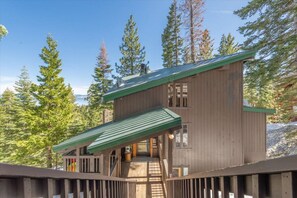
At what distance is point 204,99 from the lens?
392 inches

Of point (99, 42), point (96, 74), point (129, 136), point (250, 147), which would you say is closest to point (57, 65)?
point (96, 74)

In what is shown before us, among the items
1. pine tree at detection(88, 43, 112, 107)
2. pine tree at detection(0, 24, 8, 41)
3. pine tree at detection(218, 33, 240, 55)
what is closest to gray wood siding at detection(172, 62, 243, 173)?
pine tree at detection(0, 24, 8, 41)

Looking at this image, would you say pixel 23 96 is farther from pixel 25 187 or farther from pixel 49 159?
pixel 25 187

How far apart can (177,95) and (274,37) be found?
5.22m

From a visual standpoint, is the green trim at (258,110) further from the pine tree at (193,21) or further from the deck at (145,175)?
the pine tree at (193,21)

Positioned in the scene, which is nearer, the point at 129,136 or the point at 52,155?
the point at 129,136

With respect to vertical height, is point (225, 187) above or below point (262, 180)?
below

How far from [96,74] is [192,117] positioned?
17.3 m

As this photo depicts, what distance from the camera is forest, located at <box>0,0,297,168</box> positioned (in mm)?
8633

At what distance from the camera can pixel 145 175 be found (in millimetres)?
9664

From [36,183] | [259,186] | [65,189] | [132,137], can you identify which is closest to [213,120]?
[132,137]

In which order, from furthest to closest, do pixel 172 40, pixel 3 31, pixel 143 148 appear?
1. pixel 172 40
2. pixel 143 148
3. pixel 3 31

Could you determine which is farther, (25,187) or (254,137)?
(254,137)

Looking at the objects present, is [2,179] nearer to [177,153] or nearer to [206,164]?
[177,153]
